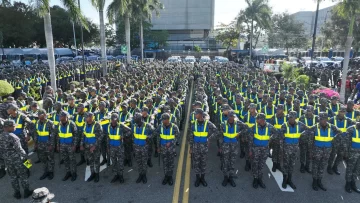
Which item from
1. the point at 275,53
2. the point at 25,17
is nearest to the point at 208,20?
the point at 275,53

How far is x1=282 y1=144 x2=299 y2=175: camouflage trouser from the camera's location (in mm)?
6156

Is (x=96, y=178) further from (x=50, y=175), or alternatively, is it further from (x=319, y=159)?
(x=319, y=159)

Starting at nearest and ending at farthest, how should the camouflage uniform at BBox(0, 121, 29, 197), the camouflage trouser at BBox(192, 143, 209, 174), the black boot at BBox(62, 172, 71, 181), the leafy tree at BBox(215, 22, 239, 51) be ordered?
1. the camouflage uniform at BBox(0, 121, 29, 197)
2. the camouflage trouser at BBox(192, 143, 209, 174)
3. the black boot at BBox(62, 172, 71, 181)
4. the leafy tree at BBox(215, 22, 239, 51)

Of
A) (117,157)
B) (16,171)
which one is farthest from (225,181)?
(16,171)

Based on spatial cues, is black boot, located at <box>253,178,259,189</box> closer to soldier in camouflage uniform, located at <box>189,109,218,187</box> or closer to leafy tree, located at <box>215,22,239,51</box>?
soldier in camouflage uniform, located at <box>189,109,218,187</box>

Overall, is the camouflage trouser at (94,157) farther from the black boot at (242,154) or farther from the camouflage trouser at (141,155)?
the black boot at (242,154)

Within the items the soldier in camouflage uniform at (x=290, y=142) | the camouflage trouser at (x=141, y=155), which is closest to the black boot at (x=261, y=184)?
the soldier in camouflage uniform at (x=290, y=142)

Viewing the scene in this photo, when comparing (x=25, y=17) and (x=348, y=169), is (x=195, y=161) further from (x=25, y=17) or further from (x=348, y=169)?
(x=25, y=17)

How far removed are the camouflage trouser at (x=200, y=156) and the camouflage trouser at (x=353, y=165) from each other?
311 centimetres

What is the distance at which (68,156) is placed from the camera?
652 centimetres

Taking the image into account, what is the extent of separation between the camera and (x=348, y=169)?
6.11 metres

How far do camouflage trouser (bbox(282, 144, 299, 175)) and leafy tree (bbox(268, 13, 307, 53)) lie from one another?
4071cm

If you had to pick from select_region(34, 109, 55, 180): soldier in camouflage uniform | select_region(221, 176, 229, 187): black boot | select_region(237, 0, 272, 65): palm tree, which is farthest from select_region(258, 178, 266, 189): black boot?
select_region(237, 0, 272, 65): palm tree

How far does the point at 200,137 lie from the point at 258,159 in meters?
1.40
